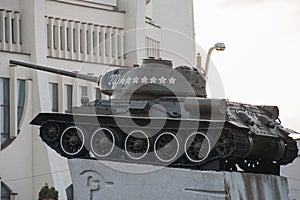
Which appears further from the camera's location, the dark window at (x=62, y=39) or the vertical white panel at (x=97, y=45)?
the vertical white panel at (x=97, y=45)

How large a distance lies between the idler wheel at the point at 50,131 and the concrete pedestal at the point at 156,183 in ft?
2.58

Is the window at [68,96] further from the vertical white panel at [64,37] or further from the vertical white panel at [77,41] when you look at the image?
the vertical white panel at [77,41]

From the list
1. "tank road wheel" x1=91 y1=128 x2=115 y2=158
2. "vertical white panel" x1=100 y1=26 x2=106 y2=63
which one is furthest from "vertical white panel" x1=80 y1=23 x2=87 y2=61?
"tank road wheel" x1=91 y1=128 x2=115 y2=158

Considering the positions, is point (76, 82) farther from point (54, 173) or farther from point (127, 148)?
point (127, 148)

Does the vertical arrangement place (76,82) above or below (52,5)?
below

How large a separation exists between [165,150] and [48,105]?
Result: 2302 cm

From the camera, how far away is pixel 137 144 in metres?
24.2

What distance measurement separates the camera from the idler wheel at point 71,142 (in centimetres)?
2477

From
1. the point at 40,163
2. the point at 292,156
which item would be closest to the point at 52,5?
the point at 40,163

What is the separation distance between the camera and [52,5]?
157 ft

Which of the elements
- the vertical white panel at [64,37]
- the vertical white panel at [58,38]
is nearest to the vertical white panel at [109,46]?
the vertical white panel at [64,37]

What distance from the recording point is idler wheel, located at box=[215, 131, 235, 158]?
23.6 metres

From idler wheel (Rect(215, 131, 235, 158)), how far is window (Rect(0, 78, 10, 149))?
22.3 m

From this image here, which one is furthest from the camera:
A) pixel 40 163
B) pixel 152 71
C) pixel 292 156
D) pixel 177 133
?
pixel 40 163
